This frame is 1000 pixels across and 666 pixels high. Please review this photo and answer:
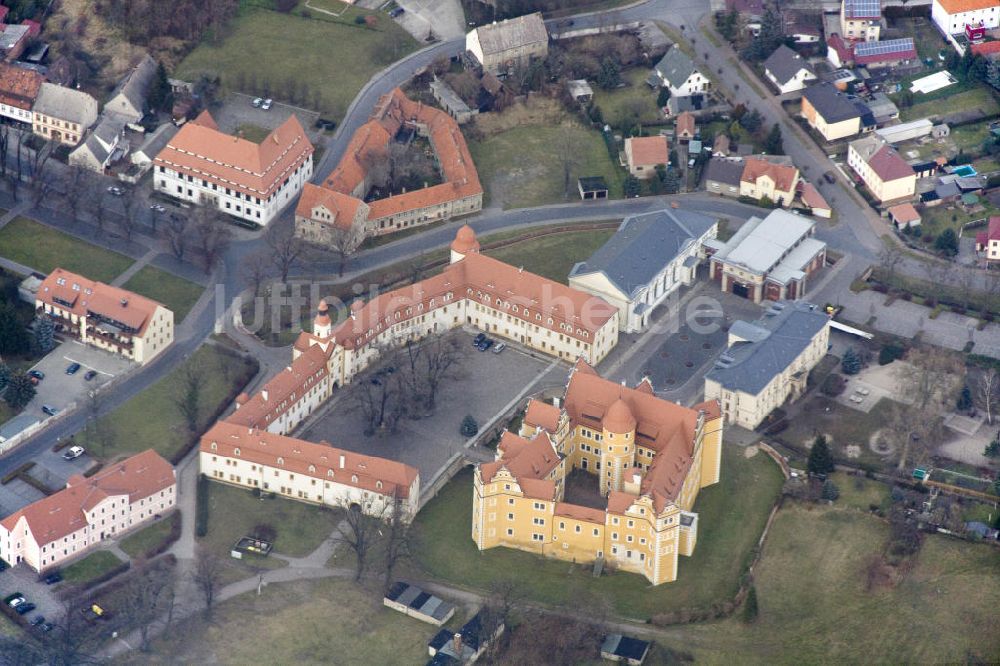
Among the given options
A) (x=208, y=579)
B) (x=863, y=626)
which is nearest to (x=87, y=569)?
(x=208, y=579)

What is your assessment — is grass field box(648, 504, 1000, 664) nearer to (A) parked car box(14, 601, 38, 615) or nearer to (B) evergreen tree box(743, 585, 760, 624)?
(B) evergreen tree box(743, 585, 760, 624)

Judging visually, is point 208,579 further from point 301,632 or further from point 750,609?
point 750,609

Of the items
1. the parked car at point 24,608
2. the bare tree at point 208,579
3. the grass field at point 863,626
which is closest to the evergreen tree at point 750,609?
the grass field at point 863,626

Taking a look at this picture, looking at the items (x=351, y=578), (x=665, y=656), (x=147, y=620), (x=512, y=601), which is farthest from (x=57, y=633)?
(x=665, y=656)

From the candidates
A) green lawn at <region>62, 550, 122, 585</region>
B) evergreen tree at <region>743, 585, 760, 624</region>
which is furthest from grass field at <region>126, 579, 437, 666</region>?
evergreen tree at <region>743, 585, 760, 624</region>

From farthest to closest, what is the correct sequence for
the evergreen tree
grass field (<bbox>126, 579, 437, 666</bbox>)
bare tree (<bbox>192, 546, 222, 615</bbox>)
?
the evergreen tree
bare tree (<bbox>192, 546, 222, 615</bbox>)
grass field (<bbox>126, 579, 437, 666</bbox>)

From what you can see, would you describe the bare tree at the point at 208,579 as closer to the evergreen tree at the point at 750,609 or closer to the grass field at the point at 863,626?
the grass field at the point at 863,626

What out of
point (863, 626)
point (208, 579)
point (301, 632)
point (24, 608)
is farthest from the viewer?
point (863, 626)
